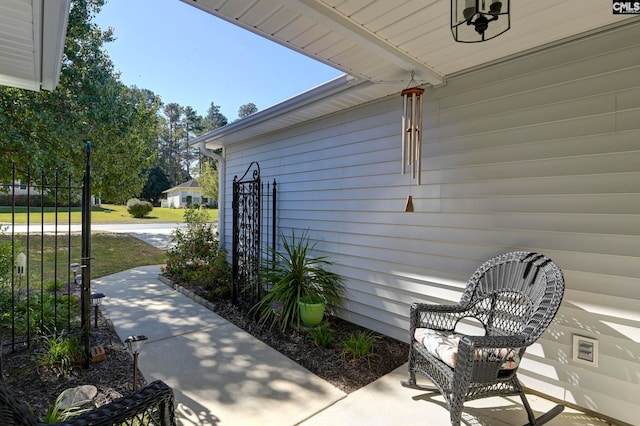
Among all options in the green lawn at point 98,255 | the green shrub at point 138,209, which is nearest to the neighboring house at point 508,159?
the green lawn at point 98,255

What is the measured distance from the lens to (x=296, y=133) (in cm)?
470

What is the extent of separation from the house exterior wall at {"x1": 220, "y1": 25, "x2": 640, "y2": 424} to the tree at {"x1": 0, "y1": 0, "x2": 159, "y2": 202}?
602 cm

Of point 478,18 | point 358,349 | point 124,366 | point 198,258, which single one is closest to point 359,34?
point 478,18

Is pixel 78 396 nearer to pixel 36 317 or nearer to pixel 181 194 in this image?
pixel 36 317

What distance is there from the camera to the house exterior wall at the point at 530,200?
2.06m

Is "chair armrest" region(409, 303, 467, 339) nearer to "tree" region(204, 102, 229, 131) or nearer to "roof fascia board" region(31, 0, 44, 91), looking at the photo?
"roof fascia board" region(31, 0, 44, 91)

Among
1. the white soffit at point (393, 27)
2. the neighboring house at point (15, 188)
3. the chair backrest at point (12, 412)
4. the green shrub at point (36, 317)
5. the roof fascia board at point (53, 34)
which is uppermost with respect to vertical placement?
the white soffit at point (393, 27)

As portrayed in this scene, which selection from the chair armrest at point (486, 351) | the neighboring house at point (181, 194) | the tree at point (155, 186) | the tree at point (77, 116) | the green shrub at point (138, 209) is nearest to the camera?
the chair armrest at point (486, 351)

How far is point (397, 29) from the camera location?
7.08ft

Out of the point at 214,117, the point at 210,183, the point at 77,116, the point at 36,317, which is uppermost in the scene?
the point at 214,117

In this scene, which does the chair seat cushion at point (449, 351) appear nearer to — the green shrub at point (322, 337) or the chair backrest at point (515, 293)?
the chair backrest at point (515, 293)

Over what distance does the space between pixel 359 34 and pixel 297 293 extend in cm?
271

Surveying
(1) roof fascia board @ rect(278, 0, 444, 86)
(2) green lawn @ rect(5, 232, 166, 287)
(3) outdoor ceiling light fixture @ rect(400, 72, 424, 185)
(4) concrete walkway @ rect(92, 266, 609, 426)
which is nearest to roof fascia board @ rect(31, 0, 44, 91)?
(1) roof fascia board @ rect(278, 0, 444, 86)

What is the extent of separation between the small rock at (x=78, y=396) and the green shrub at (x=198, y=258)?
273 cm
